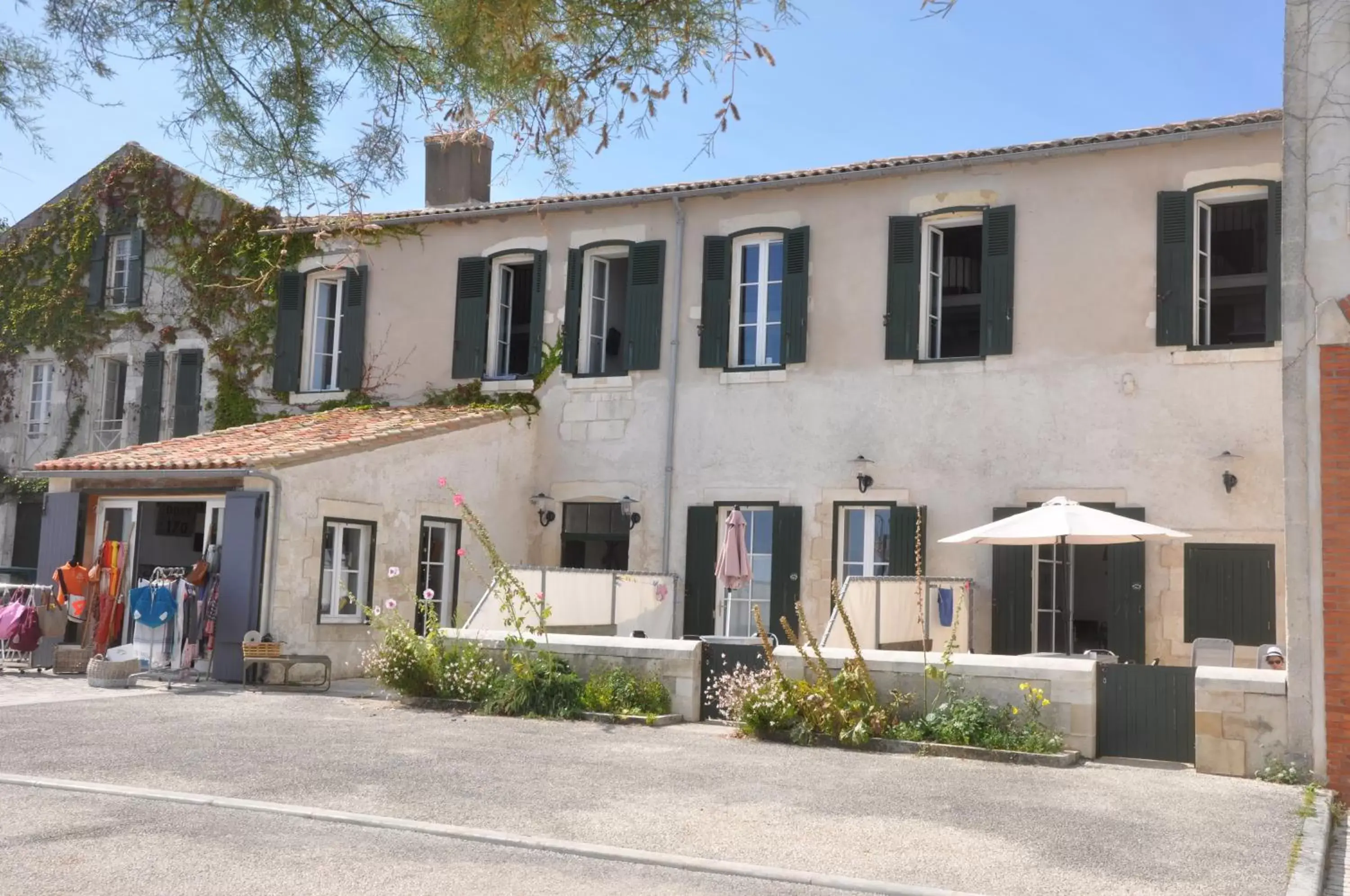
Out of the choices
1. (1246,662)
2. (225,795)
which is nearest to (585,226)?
(1246,662)

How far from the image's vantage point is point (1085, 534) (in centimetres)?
1098

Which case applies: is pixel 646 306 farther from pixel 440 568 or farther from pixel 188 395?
pixel 188 395

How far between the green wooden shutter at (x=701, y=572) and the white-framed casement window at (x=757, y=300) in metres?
1.76

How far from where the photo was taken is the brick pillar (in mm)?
8102

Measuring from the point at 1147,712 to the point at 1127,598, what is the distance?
3.77m

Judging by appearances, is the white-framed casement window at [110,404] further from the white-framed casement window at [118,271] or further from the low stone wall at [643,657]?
the low stone wall at [643,657]

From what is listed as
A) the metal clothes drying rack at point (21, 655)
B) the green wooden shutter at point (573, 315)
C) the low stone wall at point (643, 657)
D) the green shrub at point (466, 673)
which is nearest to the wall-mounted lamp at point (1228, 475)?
the low stone wall at point (643, 657)

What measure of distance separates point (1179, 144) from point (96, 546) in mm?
12107

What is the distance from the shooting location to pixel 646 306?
15656 mm

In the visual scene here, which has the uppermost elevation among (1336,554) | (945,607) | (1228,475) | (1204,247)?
(1204,247)

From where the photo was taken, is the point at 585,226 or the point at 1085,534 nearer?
the point at 1085,534

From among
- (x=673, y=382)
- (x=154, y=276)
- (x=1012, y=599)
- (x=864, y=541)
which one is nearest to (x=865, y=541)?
(x=864, y=541)

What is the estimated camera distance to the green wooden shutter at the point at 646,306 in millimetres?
15555

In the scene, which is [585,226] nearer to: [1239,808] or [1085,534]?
[1085,534]
